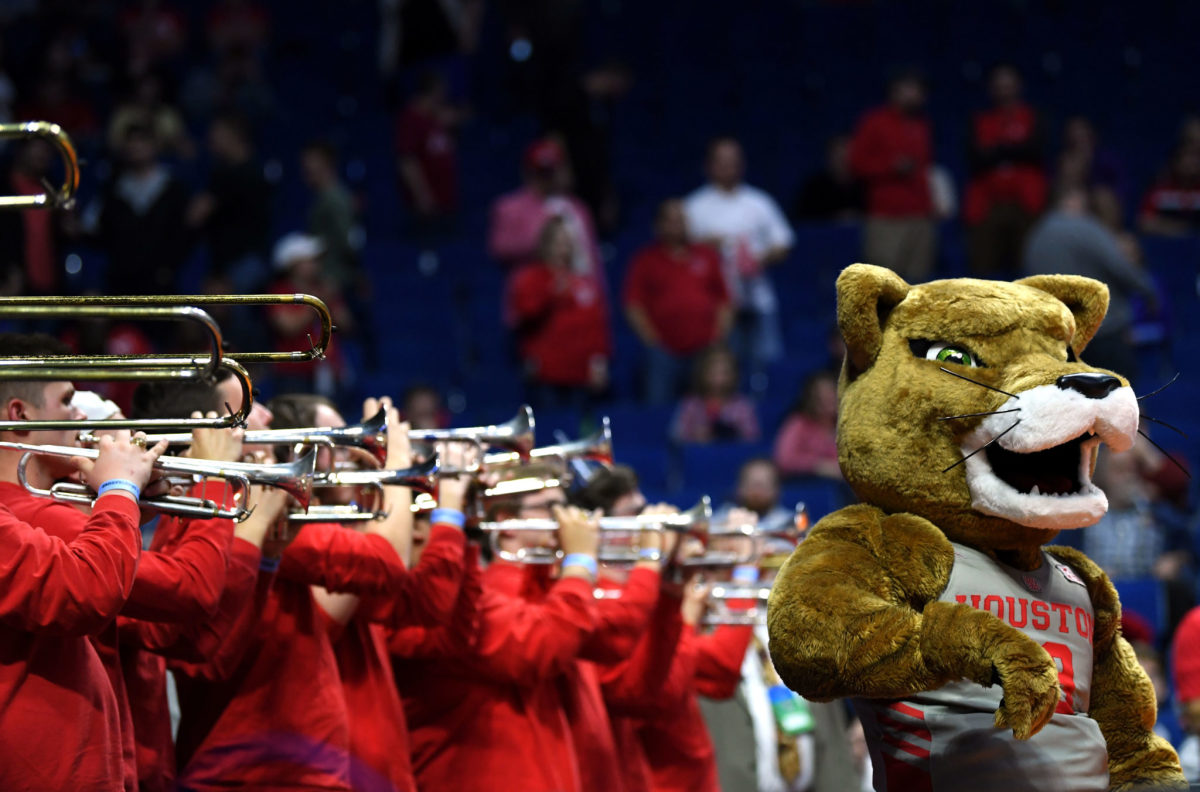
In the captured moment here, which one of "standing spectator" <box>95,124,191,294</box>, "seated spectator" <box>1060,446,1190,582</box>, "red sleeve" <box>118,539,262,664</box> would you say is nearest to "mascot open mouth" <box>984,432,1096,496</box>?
"red sleeve" <box>118,539,262,664</box>

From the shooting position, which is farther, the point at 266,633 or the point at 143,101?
the point at 143,101

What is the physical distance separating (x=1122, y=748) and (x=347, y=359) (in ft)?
23.9

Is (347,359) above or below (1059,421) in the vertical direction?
below

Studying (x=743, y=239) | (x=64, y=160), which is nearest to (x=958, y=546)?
(x=64, y=160)

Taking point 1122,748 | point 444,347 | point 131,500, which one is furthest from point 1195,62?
point 131,500

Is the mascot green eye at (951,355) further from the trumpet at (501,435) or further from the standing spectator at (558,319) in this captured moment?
the standing spectator at (558,319)

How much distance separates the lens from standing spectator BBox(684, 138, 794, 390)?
10055 mm

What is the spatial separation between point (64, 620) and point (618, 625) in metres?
→ 2.06

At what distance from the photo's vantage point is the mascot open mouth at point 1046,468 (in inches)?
135

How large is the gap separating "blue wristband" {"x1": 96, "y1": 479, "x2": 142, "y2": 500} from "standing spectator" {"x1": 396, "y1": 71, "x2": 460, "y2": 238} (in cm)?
791

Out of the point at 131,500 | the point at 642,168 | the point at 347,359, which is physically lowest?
the point at 347,359

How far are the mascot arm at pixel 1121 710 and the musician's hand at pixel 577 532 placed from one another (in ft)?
4.87

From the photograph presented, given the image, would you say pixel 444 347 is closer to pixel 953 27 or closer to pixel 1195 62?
pixel 953 27

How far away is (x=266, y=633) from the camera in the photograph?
159 inches
